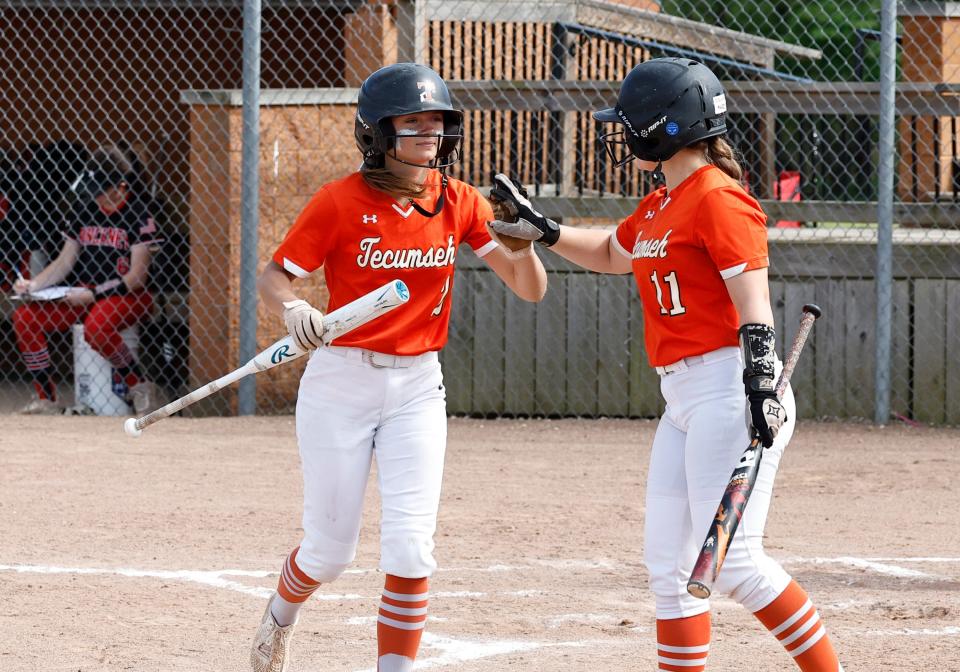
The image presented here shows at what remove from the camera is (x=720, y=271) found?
361cm

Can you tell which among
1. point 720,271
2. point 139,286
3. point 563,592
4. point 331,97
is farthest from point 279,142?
point 720,271

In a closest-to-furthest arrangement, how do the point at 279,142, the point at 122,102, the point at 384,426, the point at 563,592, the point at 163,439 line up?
the point at 384,426
the point at 563,592
the point at 163,439
the point at 279,142
the point at 122,102

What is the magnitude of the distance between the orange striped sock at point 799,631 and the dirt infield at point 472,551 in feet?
2.67

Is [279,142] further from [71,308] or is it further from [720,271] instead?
[720,271]

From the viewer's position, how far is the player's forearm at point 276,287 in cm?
414

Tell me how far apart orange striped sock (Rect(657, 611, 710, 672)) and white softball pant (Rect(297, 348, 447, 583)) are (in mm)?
707

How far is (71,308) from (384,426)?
6357 millimetres

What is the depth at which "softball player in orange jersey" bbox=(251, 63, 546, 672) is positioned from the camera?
402 cm

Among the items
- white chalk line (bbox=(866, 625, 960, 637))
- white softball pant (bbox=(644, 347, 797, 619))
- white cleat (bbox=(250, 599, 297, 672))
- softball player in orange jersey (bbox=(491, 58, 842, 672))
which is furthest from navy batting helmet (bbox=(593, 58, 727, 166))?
white chalk line (bbox=(866, 625, 960, 637))

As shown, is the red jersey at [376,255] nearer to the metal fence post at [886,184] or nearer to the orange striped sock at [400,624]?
the orange striped sock at [400,624]

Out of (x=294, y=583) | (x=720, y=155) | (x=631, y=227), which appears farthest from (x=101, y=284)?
(x=720, y=155)

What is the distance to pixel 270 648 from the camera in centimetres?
426

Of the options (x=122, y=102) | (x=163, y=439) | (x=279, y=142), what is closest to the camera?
(x=163, y=439)

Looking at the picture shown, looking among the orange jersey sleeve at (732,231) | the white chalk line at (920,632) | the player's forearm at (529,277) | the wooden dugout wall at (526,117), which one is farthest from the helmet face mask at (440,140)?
the wooden dugout wall at (526,117)
